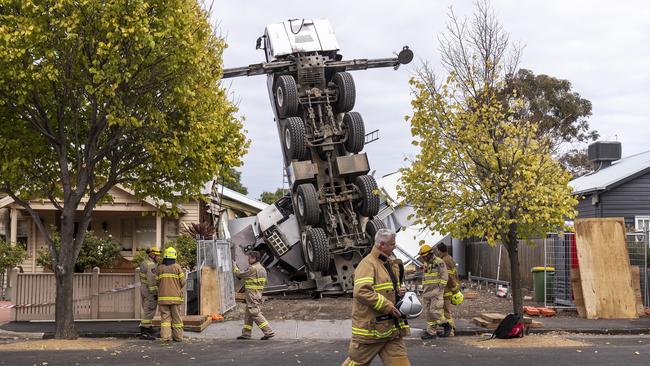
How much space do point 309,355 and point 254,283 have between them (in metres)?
2.50

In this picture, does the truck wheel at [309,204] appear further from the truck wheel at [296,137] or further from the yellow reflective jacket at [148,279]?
the yellow reflective jacket at [148,279]

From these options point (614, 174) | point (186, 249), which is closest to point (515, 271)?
point (186, 249)

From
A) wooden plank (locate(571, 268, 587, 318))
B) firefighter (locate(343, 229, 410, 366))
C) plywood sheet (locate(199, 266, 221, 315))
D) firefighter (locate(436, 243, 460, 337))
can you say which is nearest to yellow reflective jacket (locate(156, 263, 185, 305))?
plywood sheet (locate(199, 266, 221, 315))

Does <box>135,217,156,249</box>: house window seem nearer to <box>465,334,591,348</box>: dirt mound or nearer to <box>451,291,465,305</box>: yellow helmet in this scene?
<box>451,291,465,305</box>: yellow helmet

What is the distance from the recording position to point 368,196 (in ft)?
66.5

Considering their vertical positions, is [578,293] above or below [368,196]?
below

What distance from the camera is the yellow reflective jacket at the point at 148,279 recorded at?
14616mm

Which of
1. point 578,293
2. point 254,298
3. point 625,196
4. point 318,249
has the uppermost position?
point 625,196

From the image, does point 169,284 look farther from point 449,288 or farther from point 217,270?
point 449,288

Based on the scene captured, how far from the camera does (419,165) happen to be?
14.4 m

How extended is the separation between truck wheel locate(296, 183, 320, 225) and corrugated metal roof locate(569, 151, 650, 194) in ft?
23.2

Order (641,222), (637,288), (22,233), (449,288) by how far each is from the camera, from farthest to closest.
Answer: (22,233) < (641,222) < (637,288) < (449,288)

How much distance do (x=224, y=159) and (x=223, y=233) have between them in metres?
8.47

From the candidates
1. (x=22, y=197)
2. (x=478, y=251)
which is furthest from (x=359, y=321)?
(x=478, y=251)
